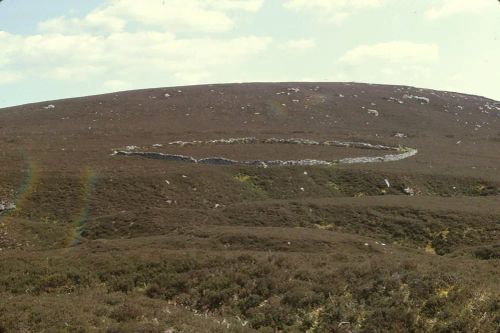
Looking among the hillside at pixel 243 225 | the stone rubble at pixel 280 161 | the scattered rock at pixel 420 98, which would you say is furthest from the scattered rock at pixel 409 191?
the scattered rock at pixel 420 98

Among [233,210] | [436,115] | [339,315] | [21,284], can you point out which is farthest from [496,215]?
[436,115]

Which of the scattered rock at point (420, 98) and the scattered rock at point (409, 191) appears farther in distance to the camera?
the scattered rock at point (420, 98)

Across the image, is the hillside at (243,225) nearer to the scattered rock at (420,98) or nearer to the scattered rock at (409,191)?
the scattered rock at (409,191)

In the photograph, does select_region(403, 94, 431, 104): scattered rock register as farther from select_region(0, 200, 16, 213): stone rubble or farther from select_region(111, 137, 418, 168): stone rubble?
select_region(0, 200, 16, 213): stone rubble

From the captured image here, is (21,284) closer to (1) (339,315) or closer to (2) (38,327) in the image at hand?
(2) (38,327)

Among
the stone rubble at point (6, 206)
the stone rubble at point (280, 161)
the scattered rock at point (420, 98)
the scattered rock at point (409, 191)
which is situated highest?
the scattered rock at point (420, 98)

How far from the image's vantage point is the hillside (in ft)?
57.7

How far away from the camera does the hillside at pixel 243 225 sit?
57.7ft

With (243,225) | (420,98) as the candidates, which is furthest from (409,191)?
(420,98)

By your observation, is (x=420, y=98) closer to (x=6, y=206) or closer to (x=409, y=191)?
(x=409, y=191)

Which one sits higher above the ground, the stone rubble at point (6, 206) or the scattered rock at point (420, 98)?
the scattered rock at point (420, 98)

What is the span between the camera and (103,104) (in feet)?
375

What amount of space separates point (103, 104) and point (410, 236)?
91992 mm

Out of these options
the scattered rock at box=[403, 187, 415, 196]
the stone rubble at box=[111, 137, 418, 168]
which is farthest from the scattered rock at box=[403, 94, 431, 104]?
the scattered rock at box=[403, 187, 415, 196]
